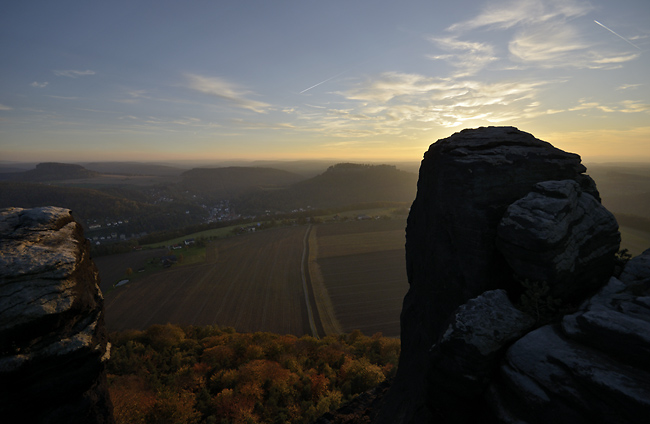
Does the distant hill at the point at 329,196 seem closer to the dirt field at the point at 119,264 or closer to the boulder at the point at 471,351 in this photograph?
the dirt field at the point at 119,264

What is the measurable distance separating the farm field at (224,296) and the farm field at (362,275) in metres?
5.51

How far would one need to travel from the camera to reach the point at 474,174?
379 inches

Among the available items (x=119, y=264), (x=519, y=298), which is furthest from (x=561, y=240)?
(x=119, y=264)

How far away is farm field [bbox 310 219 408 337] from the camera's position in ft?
138

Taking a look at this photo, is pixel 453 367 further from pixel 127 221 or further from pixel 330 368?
pixel 127 221

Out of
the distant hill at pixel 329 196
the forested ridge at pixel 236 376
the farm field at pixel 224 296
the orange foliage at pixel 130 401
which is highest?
the distant hill at pixel 329 196

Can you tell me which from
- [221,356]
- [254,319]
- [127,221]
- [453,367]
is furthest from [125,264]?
[127,221]

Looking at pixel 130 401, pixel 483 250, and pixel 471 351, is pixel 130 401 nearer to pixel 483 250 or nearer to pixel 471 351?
pixel 471 351

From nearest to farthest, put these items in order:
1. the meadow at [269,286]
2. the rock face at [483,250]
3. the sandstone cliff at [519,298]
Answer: the sandstone cliff at [519,298]
the rock face at [483,250]
the meadow at [269,286]

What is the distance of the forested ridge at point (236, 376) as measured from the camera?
55.8ft

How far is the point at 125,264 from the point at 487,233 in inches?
3214

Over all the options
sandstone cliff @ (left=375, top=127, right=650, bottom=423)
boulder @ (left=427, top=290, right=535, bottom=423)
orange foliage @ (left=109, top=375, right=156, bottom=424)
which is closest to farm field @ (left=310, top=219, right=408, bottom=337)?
orange foliage @ (left=109, top=375, right=156, bottom=424)

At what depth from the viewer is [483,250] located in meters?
9.09

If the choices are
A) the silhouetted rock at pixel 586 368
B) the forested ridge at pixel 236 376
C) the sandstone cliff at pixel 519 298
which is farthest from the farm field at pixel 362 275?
the silhouetted rock at pixel 586 368
